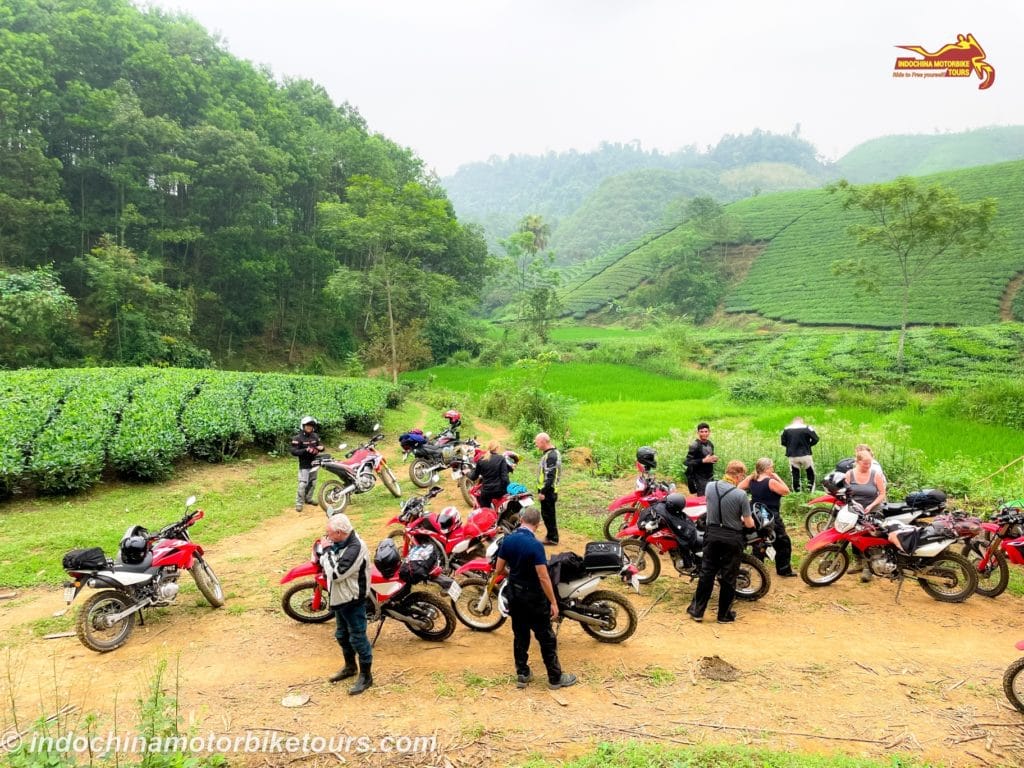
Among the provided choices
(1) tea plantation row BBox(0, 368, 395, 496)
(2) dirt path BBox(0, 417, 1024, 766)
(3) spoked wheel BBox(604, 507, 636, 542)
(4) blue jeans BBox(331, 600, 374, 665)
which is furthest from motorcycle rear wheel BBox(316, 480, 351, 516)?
(4) blue jeans BBox(331, 600, 374, 665)

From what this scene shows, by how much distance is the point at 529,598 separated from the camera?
4.49 meters

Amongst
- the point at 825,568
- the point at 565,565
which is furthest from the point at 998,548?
the point at 565,565

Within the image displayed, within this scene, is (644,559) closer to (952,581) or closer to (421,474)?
(952,581)

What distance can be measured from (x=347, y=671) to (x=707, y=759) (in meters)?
2.96

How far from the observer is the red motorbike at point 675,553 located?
20.3 ft

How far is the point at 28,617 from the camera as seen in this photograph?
5.68m

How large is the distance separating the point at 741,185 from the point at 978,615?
155 metres

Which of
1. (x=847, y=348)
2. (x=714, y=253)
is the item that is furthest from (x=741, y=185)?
(x=847, y=348)

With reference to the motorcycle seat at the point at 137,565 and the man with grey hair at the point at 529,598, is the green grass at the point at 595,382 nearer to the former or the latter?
the motorcycle seat at the point at 137,565

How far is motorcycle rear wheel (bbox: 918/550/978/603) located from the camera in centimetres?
615

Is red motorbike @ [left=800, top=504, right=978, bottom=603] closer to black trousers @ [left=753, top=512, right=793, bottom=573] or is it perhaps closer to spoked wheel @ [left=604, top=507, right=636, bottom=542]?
black trousers @ [left=753, top=512, right=793, bottom=573]

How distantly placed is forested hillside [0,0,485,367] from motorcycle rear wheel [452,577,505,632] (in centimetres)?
1887

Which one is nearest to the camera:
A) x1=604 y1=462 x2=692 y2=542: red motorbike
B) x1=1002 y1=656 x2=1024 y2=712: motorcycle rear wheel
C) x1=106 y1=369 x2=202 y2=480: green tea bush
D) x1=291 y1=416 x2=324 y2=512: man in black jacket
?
x1=1002 y1=656 x2=1024 y2=712: motorcycle rear wheel

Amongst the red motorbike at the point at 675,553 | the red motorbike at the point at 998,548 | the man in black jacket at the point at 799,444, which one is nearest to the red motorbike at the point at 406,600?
the red motorbike at the point at 675,553
